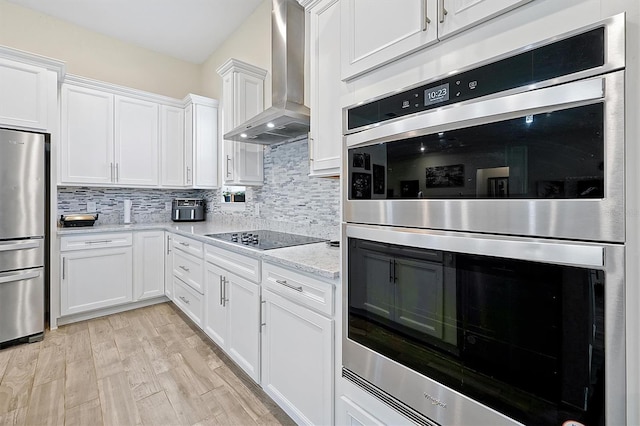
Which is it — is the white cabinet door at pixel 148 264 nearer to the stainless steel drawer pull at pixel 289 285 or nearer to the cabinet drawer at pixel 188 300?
the cabinet drawer at pixel 188 300

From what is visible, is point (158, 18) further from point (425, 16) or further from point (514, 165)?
point (514, 165)

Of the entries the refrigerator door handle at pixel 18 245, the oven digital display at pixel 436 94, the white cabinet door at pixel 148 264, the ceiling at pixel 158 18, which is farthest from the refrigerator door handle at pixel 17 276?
the oven digital display at pixel 436 94

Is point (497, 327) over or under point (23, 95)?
under

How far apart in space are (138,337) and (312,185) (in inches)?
81.9

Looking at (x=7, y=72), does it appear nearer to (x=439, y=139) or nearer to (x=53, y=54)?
(x=53, y=54)

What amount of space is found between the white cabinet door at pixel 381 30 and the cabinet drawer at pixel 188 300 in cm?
225

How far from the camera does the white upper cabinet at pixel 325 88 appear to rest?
A: 1.64m

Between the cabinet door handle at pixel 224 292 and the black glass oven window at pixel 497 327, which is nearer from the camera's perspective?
the black glass oven window at pixel 497 327

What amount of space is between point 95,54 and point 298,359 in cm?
422

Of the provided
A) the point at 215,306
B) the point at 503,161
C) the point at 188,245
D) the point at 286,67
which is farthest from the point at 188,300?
the point at 503,161

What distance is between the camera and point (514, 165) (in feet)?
2.48

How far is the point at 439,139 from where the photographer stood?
90cm

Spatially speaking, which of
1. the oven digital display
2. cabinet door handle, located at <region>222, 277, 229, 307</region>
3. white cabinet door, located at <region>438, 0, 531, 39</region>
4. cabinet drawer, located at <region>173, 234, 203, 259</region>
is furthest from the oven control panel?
cabinet drawer, located at <region>173, 234, 203, 259</region>

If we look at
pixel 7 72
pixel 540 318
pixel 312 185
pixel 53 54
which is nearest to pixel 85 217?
pixel 7 72
